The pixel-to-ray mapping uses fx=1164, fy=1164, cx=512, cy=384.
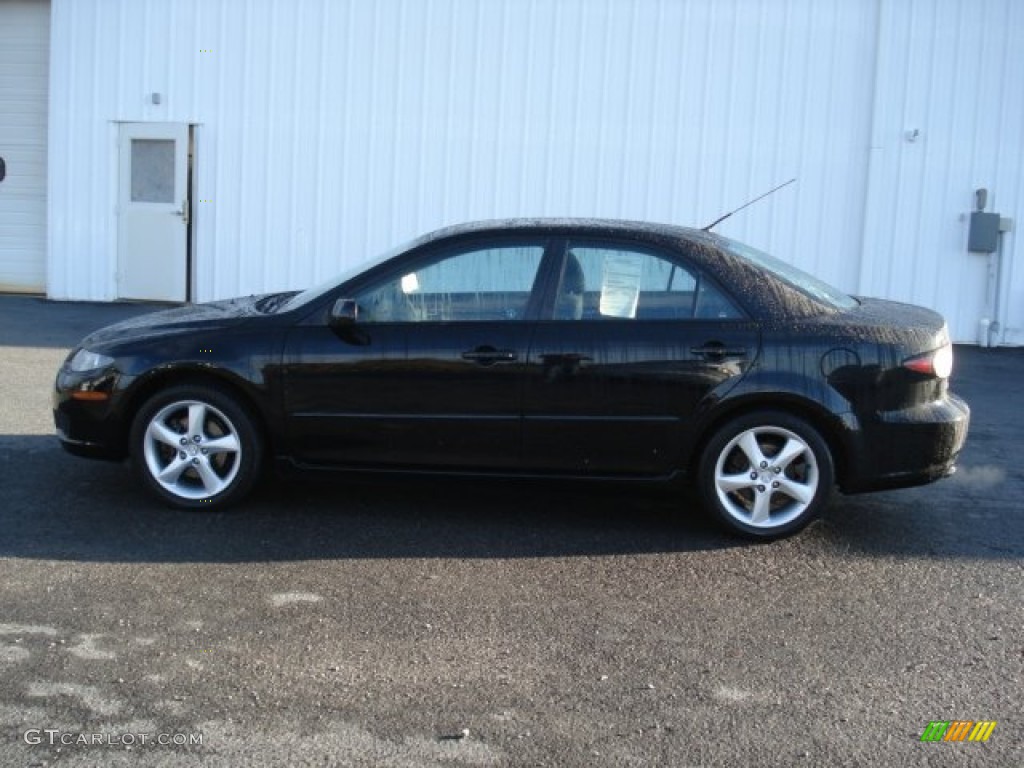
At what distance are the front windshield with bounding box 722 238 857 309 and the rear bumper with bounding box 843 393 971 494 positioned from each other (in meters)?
0.67

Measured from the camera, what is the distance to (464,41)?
13414mm

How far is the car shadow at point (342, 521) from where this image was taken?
5.45 meters

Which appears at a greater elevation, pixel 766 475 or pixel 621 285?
pixel 621 285

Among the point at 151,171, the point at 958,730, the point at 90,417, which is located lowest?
the point at 958,730

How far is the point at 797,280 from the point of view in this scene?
5.96m

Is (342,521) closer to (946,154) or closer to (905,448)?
(905,448)

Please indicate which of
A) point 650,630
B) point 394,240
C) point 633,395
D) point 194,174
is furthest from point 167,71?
point 650,630

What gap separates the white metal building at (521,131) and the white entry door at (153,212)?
0.03 metres

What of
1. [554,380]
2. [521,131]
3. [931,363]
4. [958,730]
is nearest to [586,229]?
[554,380]

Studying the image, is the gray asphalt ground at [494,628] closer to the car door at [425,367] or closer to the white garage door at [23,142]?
the car door at [425,367]

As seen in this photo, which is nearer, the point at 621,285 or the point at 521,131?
the point at 621,285

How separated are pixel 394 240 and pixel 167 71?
3.47m

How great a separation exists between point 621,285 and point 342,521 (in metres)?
1.85

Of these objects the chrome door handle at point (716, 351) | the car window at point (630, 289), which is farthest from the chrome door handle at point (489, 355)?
the chrome door handle at point (716, 351)
